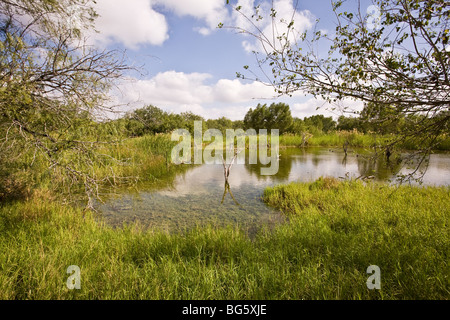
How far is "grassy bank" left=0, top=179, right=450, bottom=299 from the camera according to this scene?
2129 mm

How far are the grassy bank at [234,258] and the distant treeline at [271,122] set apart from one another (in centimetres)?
114

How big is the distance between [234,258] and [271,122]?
4067 cm

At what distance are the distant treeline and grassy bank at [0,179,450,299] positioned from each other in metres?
1.14

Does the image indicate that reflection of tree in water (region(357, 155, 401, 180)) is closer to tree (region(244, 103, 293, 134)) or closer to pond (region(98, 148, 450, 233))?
pond (region(98, 148, 450, 233))

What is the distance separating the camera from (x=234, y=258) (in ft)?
10.2

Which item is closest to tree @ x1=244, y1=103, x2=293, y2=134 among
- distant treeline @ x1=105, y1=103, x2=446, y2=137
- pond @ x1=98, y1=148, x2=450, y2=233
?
distant treeline @ x1=105, y1=103, x2=446, y2=137

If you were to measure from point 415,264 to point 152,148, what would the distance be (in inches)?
468

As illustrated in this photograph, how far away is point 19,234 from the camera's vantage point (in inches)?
130

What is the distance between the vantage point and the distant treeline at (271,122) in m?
2.73

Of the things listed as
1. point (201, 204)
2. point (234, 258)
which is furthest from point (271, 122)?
point (234, 258)

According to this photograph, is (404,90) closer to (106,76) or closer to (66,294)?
(106,76)

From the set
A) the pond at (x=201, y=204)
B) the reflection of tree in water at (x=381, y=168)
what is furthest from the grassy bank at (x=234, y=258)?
the pond at (x=201, y=204)

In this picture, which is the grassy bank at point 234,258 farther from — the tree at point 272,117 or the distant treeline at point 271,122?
the tree at point 272,117

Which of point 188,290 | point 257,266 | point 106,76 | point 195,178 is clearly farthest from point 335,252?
point 195,178
